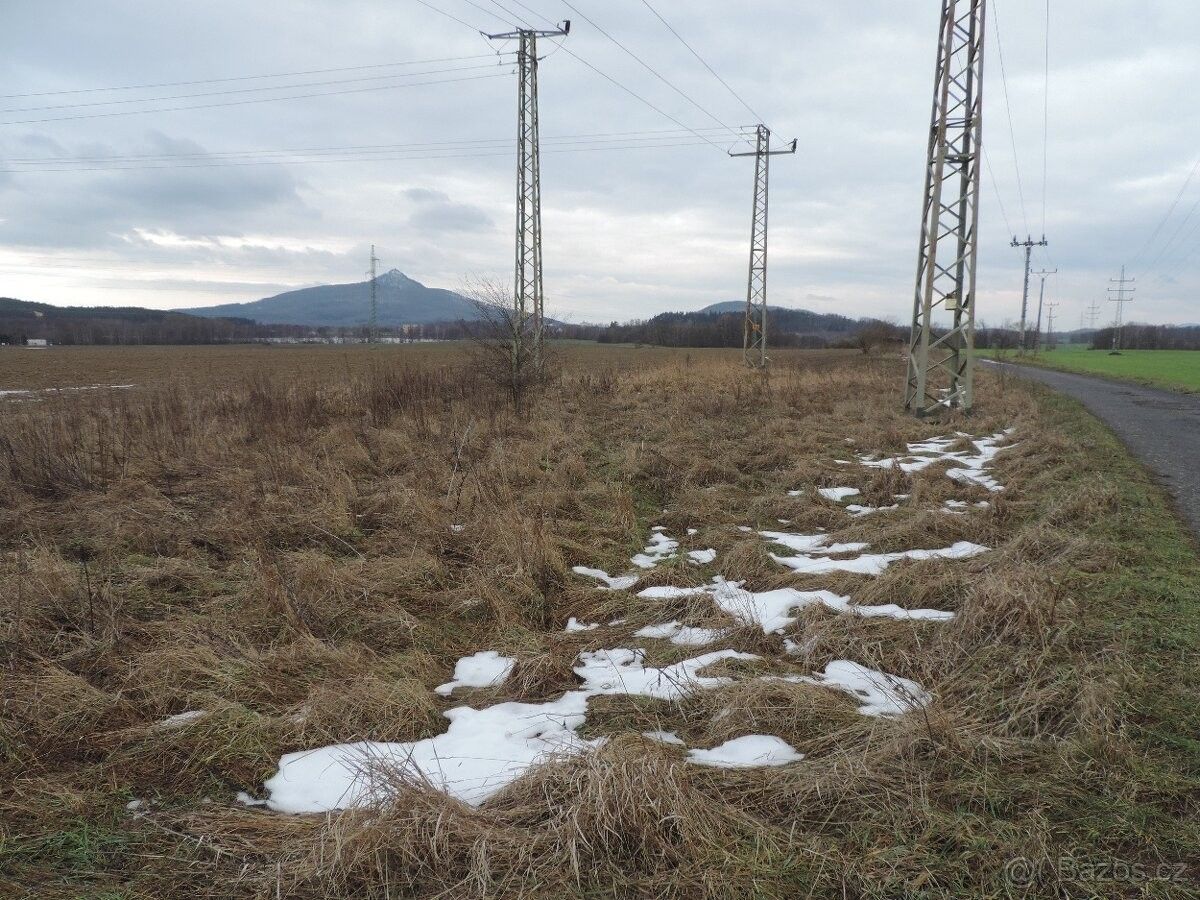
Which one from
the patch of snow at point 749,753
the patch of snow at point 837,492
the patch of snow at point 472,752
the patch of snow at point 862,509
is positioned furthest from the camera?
the patch of snow at point 837,492

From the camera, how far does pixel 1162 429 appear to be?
1189 centimetres

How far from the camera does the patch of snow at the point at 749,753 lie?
296cm

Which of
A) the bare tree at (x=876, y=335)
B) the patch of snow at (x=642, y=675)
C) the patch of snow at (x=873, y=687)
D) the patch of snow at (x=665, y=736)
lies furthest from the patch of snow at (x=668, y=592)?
the bare tree at (x=876, y=335)

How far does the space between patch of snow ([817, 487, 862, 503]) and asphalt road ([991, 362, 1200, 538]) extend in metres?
3.09

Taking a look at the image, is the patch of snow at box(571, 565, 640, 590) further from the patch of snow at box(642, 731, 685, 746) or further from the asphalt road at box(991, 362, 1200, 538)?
the asphalt road at box(991, 362, 1200, 538)

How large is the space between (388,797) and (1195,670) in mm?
3836

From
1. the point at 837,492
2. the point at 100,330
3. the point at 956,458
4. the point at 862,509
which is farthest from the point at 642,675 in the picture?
the point at 100,330

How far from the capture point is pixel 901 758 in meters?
2.79

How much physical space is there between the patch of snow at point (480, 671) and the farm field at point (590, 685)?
3 centimetres

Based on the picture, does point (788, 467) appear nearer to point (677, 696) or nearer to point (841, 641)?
point (841, 641)

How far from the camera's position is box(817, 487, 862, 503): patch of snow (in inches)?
317

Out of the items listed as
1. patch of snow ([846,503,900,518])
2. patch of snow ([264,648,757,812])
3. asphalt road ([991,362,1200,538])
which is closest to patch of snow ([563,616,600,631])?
patch of snow ([264,648,757,812])

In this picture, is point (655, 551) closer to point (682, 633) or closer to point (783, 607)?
point (783, 607)

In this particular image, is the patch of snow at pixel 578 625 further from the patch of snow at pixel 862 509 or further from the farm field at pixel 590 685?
the patch of snow at pixel 862 509
